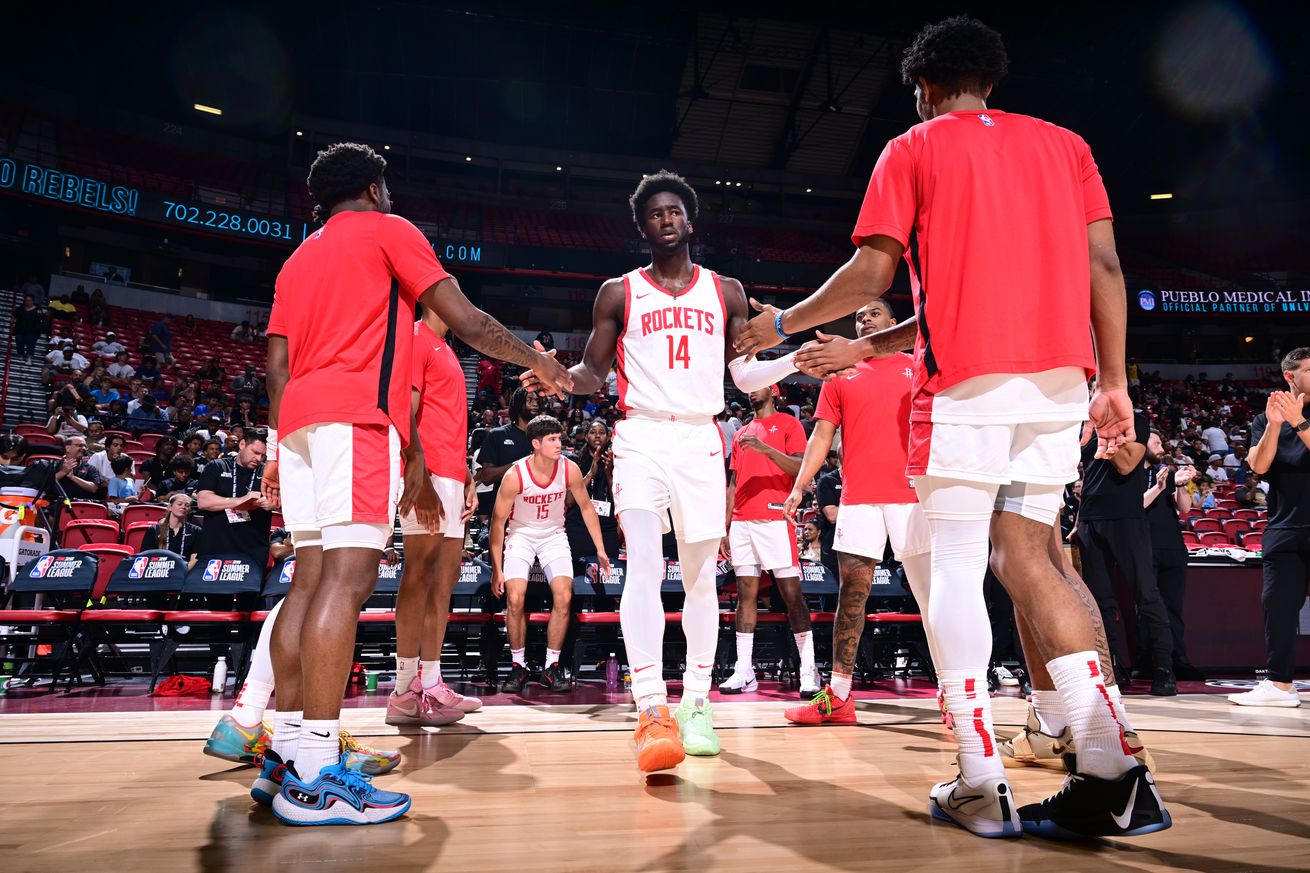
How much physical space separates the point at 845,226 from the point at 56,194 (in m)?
23.5

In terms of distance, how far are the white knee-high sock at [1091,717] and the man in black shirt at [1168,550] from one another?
4.81m

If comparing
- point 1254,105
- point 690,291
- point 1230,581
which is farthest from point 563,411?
point 1254,105

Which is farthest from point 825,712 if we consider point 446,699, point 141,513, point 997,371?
point 141,513

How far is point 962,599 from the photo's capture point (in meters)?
2.21

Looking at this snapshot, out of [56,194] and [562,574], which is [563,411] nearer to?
[562,574]

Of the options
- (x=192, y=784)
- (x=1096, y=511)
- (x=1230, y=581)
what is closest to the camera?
(x=192, y=784)

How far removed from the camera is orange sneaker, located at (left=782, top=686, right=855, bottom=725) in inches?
162

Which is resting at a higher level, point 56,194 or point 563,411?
point 56,194

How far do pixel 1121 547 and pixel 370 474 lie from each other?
16.9ft

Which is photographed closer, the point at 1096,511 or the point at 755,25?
the point at 1096,511

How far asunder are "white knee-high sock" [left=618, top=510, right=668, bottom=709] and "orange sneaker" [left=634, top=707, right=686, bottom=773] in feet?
0.78

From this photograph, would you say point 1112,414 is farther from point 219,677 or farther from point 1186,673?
point 219,677

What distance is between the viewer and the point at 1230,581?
7.01 metres

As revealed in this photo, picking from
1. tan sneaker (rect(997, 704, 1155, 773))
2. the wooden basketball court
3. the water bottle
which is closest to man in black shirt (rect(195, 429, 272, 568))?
the water bottle
